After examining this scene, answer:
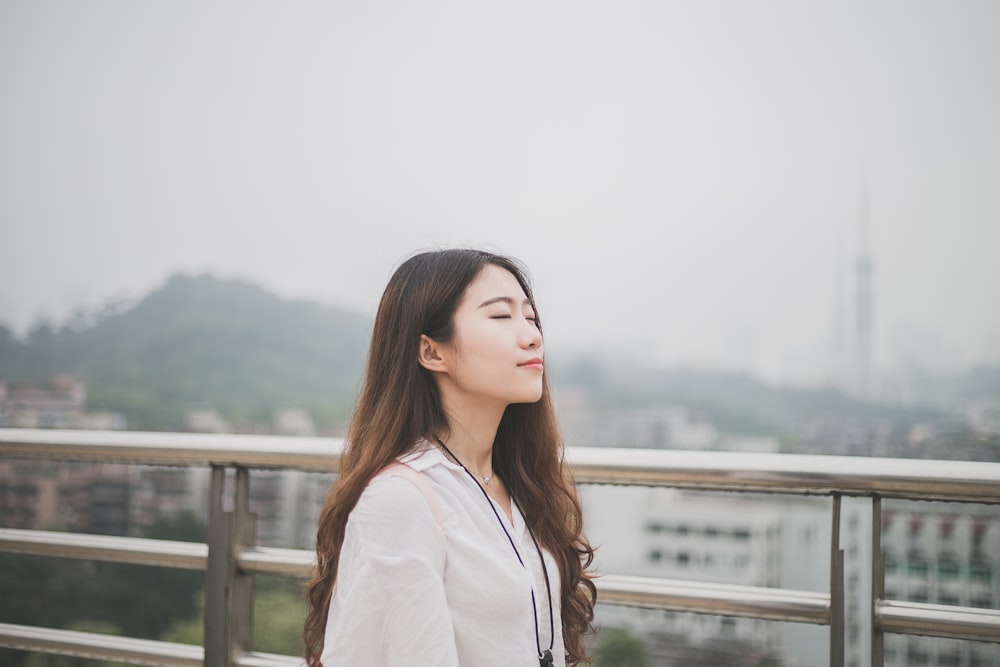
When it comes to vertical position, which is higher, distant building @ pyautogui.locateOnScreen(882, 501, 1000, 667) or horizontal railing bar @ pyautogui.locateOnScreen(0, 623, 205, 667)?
distant building @ pyautogui.locateOnScreen(882, 501, 1000, 667)

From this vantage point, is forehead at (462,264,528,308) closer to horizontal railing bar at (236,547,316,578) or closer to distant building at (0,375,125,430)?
horizontal railing bar at (236,547,316,578)

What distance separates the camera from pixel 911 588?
1393 mm

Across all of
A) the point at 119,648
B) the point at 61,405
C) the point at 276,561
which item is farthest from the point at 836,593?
the point at 61,405

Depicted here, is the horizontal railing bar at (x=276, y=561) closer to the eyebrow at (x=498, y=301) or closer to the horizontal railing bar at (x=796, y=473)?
the horizontal railing bar at (x=796, y=473)

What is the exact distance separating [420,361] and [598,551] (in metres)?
0.47

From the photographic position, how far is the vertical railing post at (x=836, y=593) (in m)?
1.29

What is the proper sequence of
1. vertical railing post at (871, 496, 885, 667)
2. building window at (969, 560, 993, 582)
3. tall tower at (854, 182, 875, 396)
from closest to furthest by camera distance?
vertical railing post at (871, 496, 885, 667), building window at (969, 560, 993, 582), tall tower at (854, 182, 875, 396)

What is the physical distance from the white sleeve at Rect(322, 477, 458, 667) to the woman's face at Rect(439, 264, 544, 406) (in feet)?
0.65

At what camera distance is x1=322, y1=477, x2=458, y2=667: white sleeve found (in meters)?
0.93

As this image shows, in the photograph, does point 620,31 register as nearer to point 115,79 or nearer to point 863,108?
point 863,108

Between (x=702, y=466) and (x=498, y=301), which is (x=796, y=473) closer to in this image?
(x=702, y=466)

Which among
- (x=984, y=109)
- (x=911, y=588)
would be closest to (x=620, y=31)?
(x=984, y=109)

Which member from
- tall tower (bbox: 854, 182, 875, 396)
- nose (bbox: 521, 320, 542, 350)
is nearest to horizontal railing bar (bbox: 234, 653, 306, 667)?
nose (bbox: 521, 320, 542, 350)

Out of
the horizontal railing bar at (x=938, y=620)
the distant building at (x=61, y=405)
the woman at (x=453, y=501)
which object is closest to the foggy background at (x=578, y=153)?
the distant building at (x=61, y=405)
